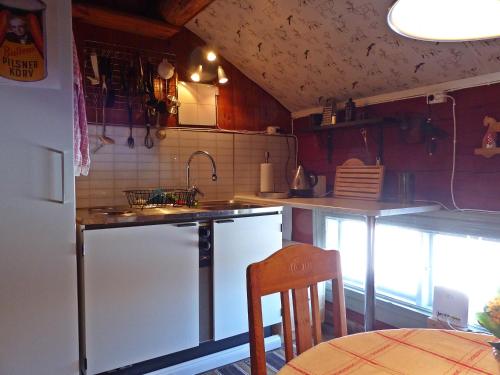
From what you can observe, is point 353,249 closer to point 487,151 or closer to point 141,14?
point 487,151

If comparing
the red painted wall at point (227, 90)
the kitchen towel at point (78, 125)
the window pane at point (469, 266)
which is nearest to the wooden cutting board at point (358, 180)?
the window pane at point (469, 266)

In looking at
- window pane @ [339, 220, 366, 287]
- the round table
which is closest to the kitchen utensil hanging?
window pane @ [339, 220, 366, 287]

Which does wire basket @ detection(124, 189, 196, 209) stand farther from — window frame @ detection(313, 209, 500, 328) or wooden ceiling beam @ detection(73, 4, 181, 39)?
wooden ceiling beam @ detection(73, 4, 181, 39)

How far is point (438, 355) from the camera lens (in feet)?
2.97

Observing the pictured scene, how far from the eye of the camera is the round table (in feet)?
2.75

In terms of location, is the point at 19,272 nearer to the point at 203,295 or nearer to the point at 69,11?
the point at 203,295

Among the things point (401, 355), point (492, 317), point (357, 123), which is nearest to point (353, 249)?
point (357, 123)

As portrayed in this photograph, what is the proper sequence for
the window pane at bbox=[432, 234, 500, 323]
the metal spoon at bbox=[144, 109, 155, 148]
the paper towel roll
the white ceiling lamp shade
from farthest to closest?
the paper towel roll, the metal spoon at bbox=[144, 109, 155, 148], the window pane at bbox=[432, 234, 500, 323], the white ceiling lamp shade

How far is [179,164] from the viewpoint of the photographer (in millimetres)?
2717

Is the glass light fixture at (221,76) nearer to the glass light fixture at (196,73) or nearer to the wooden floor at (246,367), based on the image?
the glass light fixture at (196,73)

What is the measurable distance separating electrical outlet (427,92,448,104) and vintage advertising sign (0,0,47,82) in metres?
2.07

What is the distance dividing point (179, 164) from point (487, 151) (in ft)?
6.38

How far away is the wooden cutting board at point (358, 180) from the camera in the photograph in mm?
2420

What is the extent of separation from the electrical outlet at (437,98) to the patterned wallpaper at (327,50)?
0.26ft
